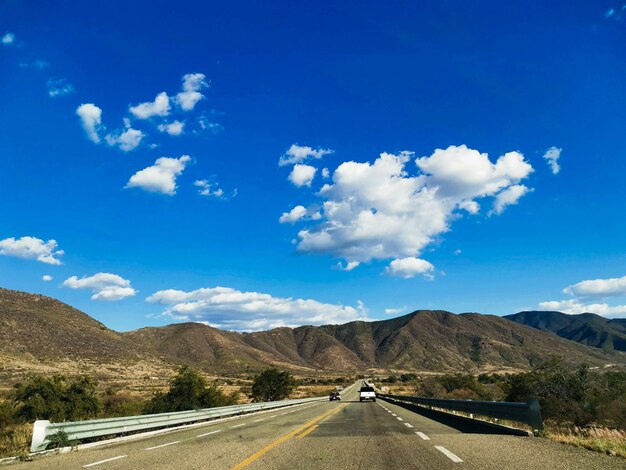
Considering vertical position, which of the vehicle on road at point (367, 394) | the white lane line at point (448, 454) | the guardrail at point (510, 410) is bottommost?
the vehicle on road at point (367, 394)

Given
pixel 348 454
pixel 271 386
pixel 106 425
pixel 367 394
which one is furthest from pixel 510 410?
pixel 271 386

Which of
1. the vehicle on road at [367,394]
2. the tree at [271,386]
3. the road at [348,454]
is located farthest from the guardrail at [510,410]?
the tree at [271,386]

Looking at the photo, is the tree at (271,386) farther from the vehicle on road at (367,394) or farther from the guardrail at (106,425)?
the guardrail at (106,425)

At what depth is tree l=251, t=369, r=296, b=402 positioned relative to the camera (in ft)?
209

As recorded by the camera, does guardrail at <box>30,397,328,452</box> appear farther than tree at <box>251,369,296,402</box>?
No

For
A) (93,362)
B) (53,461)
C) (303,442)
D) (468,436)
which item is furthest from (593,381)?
(93,362)

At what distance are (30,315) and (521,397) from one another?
79983mm

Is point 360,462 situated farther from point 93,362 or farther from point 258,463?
point 93,362

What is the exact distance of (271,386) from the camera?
6475 cm

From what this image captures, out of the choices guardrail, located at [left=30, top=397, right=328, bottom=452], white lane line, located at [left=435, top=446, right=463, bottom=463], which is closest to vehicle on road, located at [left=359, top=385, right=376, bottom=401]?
guardrail, located at [left=30, top=397, right=328, bottom=452]

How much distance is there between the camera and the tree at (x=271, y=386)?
6384cm

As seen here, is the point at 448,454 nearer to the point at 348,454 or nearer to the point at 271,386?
the point at 348,454

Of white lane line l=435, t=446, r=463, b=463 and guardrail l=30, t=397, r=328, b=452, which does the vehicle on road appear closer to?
guardrail l=30, t=397, r=328, b=452

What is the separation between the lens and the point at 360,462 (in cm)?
882
